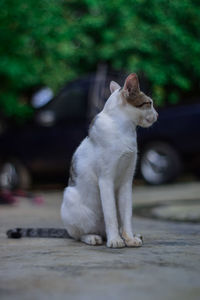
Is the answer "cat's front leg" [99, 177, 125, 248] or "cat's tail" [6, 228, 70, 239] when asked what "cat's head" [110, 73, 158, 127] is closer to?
"cat's front leg" [99, 177, 125, 248]

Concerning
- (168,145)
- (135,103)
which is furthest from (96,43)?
(135,103)

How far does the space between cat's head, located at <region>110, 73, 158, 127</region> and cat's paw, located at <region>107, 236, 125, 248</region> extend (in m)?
0.93

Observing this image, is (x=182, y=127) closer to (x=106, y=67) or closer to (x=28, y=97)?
(x=106, y=67)

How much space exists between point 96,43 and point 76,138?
8.54 feet

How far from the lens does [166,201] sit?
951cm

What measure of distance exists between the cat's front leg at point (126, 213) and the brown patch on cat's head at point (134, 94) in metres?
0.62

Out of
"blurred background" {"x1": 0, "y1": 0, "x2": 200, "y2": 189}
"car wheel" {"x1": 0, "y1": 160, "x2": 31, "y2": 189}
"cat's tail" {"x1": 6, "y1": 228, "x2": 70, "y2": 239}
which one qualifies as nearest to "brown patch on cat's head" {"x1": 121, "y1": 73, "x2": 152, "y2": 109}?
"cat's tail" {"x1": 6, "y1": 228, "x2": 70, "y2": 239}

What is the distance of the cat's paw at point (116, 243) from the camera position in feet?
15.9

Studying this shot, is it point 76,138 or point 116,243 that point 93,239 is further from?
point 76,138

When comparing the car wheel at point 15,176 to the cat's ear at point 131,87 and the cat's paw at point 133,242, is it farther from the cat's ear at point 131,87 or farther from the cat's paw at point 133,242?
the cat's ear at point 131,87

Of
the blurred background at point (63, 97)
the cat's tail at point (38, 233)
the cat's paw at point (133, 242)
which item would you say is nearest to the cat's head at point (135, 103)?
the cat's paw at point (133, 242)

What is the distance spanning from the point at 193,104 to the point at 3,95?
3.74 meters

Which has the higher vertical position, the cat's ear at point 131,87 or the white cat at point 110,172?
the cat's ear at point 131,87

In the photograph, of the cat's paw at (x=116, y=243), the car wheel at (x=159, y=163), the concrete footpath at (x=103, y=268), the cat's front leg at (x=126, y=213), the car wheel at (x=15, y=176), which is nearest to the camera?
the concrete footpath at (x=103, y=268)
